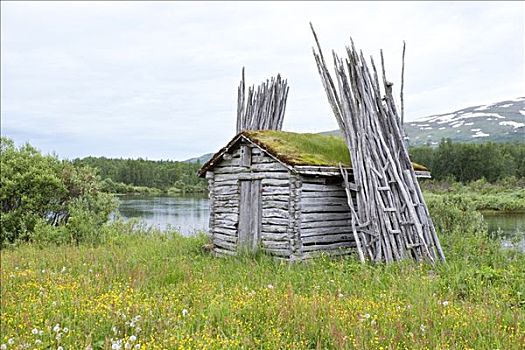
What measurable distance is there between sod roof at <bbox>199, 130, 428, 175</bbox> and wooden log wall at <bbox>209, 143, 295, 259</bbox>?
29 centimetres

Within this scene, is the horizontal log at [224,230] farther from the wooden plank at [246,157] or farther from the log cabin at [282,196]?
the wooden plank at [246,157]

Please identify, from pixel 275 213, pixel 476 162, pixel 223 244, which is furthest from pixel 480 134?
pixel 275 213

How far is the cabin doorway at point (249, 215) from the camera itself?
1116cm

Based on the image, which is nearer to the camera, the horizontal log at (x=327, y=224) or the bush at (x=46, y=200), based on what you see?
the horizontal log at (x=327, y=224)

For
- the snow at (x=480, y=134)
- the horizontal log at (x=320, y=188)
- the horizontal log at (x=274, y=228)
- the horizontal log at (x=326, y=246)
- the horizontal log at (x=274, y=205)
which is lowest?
the horizontal log at (x=326, y=246)

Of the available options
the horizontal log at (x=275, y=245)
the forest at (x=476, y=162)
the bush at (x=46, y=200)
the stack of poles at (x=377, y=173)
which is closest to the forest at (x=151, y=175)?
the forest at (x=476, y=162)

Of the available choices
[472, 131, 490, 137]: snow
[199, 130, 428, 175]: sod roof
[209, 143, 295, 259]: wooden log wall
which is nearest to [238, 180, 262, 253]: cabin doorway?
[209, 143, 295, 259]: wooden log wall

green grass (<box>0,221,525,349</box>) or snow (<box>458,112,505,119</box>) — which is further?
snow (<box>458,112,505,119</box>)

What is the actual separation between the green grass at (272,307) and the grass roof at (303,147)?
2.46 meters

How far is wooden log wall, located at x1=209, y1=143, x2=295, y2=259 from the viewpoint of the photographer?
10.6 metres

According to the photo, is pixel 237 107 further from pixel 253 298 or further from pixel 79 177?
pixel 253 298

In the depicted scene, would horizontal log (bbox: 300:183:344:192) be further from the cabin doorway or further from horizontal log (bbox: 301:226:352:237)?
the cabin doorway

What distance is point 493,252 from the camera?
9508 mm

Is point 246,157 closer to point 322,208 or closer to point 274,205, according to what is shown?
point 274,205
